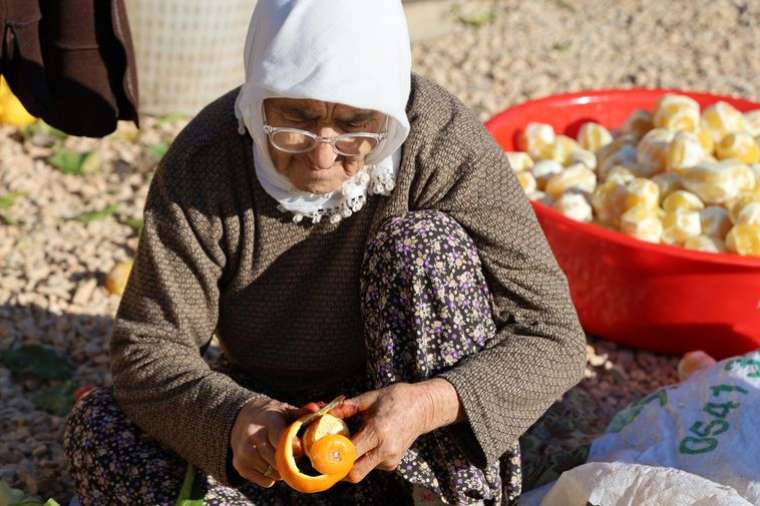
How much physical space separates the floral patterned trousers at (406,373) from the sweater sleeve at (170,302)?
61 millimetres

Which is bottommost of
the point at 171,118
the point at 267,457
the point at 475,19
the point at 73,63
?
the point at 171,118

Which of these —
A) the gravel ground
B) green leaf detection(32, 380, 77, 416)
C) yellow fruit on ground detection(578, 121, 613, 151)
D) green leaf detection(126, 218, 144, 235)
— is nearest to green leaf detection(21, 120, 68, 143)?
the gravel ground

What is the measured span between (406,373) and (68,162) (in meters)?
2.03

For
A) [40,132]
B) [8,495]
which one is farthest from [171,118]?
[8,495]

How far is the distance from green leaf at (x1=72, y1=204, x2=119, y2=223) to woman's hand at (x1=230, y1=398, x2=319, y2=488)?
5.43ft

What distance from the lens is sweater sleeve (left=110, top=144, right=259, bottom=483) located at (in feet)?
6.93

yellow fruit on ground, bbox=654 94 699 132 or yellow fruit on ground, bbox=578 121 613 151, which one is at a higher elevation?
yellow fruit on ground, bbox=654 94 699 132

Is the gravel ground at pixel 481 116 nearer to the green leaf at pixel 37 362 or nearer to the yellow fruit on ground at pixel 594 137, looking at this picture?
the green leaf at pixel 37 362

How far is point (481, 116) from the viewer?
4.37 m

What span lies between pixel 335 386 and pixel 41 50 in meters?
0.88

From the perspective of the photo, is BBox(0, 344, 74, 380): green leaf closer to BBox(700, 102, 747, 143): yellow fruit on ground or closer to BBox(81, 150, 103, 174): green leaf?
BBox(81, 150, 103, 174): green leaf

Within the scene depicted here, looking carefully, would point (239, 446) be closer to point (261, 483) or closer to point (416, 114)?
point (261, 483)

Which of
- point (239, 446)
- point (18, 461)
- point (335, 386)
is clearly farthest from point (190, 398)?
point (18, 461)

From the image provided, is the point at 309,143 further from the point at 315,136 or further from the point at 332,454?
the point at 332,454
